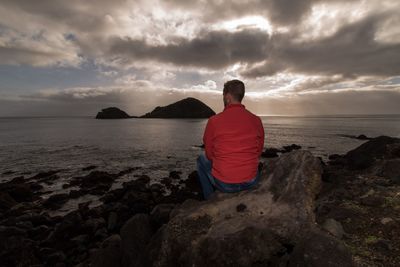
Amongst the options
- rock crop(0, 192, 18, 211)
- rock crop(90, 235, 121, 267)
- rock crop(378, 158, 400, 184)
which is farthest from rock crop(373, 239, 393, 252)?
rock crop(0, 192, 18, 211)

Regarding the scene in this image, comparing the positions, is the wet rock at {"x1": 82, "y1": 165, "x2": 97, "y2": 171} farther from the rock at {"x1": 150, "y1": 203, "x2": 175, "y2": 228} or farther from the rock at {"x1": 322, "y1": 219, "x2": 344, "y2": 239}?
the rock at {"x1": 322, "y1": 219, "x2": 344, "y2": 239}

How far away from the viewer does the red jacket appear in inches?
212

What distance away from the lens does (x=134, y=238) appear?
8484 mm

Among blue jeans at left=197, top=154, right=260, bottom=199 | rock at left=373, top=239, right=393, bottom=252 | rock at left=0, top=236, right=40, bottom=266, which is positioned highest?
blue jeans at left=197, top=154, right=260, bottom=199

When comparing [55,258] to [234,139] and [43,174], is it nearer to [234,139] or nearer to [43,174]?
[234,139]

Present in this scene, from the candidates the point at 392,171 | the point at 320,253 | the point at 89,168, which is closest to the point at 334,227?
the point at 320,253

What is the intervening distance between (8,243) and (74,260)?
3.09 metres

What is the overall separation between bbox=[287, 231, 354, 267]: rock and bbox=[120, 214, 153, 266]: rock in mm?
4920

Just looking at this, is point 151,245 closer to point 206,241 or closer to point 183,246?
point 183,246

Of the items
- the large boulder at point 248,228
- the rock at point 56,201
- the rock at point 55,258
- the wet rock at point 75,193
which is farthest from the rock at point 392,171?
the wet rock at point 75,193

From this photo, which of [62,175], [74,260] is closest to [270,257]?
[74,260]

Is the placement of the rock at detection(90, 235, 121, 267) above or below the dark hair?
below

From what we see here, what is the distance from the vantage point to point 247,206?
19.9 ft

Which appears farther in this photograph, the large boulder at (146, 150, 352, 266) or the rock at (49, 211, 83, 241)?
the rock at (49, 211, 83, 241)
